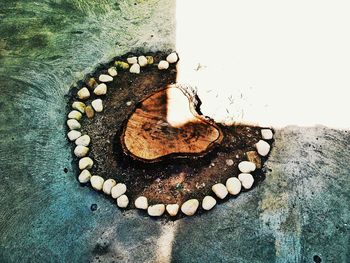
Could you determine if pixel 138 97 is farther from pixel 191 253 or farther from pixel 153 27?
pixel 191 253

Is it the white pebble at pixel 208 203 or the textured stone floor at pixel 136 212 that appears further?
the white pebble at pixel 208 203

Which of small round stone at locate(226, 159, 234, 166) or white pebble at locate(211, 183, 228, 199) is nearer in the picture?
white pebble at locate(211, 183, 228, 199)

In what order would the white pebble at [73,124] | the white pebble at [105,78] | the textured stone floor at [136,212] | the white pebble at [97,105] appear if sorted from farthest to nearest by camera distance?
the white pebble at [105,78]
the white pebble at [97,105]
the white pebble at [73,124]
the textured stone floor at [136,212]

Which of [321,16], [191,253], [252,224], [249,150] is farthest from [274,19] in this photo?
[191,253]

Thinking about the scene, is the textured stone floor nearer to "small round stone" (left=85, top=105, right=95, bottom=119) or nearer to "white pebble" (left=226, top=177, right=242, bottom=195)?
"white pebble" (left=226, top=177, right=242, bottom=195)

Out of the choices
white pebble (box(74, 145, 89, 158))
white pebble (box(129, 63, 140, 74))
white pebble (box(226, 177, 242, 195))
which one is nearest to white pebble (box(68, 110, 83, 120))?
white pebble (box(74, 145, 89, 158))

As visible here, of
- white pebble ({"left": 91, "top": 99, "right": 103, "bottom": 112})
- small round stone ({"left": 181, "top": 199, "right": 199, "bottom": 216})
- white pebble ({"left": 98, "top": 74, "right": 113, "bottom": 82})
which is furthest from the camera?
white pebble ({"left": 98, "top": 74, "right": 113, "bottom": 82})

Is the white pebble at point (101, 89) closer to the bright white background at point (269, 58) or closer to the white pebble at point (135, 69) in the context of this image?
the white pebble at point (135, 69)

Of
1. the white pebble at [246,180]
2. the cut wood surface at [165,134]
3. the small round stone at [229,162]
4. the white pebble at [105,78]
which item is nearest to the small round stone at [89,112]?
the white pebble at [105,78]
